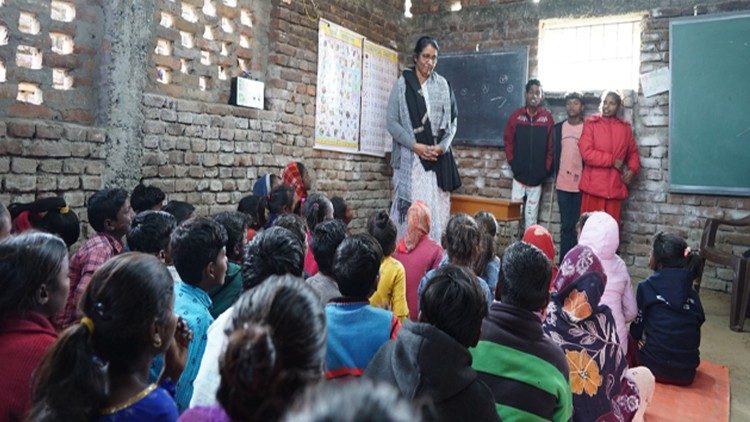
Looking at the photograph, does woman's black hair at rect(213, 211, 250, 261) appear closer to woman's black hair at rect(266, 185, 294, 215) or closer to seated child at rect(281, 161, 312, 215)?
woman's black hair at rect(266, 185, 294, 215)

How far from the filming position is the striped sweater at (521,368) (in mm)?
1418

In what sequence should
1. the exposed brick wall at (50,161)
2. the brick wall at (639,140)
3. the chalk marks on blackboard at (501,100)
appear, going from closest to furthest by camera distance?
the exposed brick wall at (50,161) < the brick wall at (639,140) < the chalk marks on blackboard at (501,100)

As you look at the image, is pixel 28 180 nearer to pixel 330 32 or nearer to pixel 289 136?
pixel 289 136

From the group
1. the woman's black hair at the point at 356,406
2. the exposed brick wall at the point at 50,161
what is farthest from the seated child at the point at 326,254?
the exposed brick wall at the point at 50,161

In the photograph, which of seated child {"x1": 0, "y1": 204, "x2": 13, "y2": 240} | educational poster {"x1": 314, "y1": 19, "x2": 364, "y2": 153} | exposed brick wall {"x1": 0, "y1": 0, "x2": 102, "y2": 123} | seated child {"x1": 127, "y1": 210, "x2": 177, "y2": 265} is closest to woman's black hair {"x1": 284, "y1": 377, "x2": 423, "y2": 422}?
seated child {"x1": 127, "y1": 210, "x2": 177, "y2": 265}

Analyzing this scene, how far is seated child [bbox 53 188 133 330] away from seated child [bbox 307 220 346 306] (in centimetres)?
86

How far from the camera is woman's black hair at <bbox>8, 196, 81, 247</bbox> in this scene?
7.88ft

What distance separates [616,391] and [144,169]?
3.04 meters

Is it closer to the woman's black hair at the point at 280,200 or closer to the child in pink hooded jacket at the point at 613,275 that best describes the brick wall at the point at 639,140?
the child in pink hooded jacket at the point at 613,275

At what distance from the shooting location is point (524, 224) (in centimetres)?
593

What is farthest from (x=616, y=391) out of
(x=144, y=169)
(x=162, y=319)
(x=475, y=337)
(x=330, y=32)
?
(x=330, y=32)

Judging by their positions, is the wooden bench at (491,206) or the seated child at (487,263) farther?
the wooden bench at (491,206)

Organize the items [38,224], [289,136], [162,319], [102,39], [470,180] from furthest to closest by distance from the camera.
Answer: [470,180] → [289,136] → [102,39] → [38,224] → [162,319]

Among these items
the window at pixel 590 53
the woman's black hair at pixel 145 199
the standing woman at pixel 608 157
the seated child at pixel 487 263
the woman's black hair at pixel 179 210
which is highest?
the window at pixel 590 53
